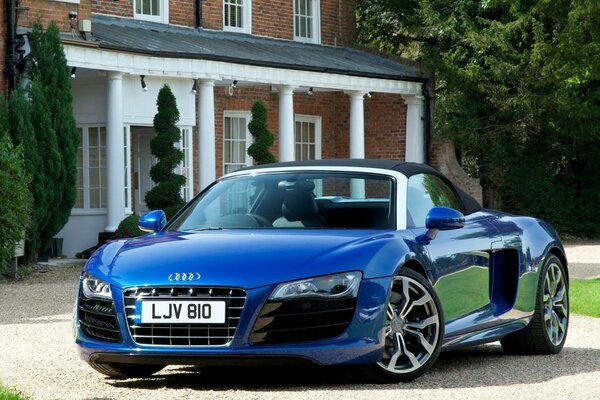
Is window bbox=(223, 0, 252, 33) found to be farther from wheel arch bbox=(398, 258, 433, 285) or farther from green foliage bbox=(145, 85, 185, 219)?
wheel arch bbox=(398, 258, 433, 285)

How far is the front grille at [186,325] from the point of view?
22.8 feet

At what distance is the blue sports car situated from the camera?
6.98m

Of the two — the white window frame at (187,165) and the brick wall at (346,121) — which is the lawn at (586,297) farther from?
the brick wall at (346,121)

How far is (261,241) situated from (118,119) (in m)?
13.9

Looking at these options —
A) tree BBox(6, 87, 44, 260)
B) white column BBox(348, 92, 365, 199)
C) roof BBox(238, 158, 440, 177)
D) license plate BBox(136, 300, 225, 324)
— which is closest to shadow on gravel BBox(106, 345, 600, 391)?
license plate BBox(136, 300, 225, 324)

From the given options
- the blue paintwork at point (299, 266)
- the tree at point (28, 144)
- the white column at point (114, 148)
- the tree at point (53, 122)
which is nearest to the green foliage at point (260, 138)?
the white column at point (114, 148)

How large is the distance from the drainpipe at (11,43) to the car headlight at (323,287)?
13017 millimetres

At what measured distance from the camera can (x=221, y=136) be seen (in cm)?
2678

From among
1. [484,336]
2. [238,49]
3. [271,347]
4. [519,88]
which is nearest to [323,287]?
[271,347]

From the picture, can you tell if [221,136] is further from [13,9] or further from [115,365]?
[115,365]

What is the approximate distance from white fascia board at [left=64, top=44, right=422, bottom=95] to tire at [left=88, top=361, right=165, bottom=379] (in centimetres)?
1249

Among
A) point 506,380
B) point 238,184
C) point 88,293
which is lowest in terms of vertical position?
point 506,380

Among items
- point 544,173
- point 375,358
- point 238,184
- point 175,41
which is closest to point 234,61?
point 175,41

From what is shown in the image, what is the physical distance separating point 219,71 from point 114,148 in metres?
2.94
